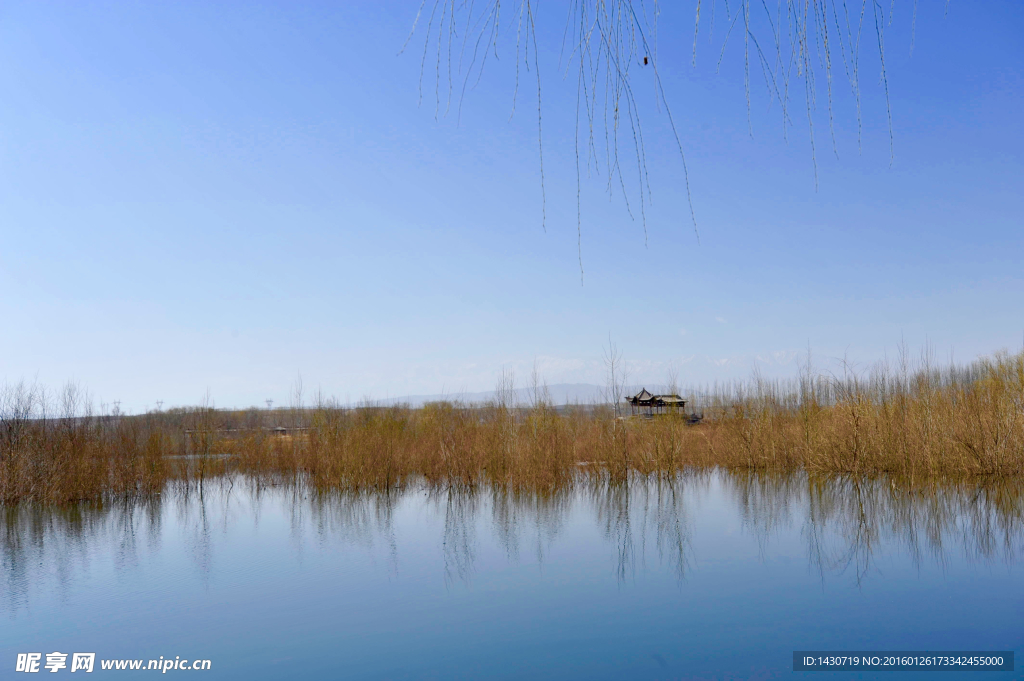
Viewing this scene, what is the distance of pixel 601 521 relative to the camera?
9.81 m

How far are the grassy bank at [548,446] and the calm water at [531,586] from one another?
1.68 meters

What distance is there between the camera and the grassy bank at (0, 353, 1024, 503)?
486 inches

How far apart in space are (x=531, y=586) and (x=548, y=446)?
24.2 ft

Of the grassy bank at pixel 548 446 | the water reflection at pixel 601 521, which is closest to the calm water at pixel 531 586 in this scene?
the water reflection at pixel 601 521

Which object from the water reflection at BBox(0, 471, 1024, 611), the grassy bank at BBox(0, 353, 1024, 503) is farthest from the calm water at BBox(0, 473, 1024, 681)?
the grassy bank at BBox(0, 353, 1024, 503)

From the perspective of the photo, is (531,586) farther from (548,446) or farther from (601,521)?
(548,446)

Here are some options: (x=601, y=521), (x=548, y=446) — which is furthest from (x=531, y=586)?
(x=548, y=446)

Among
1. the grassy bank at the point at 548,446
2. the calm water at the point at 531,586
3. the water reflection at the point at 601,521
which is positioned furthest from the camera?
the grassy bank at the point at 548,446

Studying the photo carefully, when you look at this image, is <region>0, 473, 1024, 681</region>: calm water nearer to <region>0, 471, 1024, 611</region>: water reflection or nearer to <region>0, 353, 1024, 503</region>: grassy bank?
<region>0, 471, 1024, 611</region>: water reflection

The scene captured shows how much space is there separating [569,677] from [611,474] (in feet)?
30.2

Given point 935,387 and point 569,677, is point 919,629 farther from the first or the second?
point 935,387

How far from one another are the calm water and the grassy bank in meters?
1.68

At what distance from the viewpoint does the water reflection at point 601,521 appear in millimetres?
7543

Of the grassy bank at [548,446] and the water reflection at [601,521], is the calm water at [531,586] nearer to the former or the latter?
the water reflection at [601,521]
